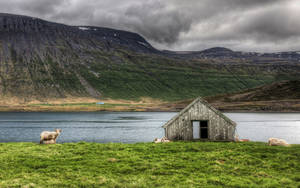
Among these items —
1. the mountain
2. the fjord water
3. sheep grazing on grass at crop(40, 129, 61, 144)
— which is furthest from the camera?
the mountain

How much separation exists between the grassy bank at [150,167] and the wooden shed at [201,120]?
5.82 metres

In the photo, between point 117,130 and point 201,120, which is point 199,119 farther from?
point 117,130

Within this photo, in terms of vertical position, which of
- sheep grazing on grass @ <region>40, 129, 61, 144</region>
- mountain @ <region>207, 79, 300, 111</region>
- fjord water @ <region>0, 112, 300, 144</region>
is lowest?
fjord water @ <region>0, 112, 300, 144</region>

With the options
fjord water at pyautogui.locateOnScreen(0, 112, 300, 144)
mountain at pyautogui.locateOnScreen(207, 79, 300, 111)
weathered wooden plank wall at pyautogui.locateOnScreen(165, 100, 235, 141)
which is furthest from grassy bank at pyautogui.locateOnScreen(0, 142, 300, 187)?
mountain at pyautogui.locateOnScreen(207, 79, 300, 111)

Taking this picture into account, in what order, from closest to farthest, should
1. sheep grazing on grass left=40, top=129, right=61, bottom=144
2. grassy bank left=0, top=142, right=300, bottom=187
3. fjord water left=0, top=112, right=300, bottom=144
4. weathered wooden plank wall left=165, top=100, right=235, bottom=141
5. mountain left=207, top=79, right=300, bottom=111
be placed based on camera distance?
grassy bank left=0, top=142, right=300, bottom=187 < sheep grazing on grass left=40, top=129, right=61, bottom=144 < weathered wooden plank wall left=165, top=100, right=235, bottom=141 < fjord water left=0, top=112, right=300, bottom=144 < mountain left=207, top=79, right=300, bottom=111

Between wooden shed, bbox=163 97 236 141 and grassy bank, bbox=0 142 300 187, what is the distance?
5.82 metres

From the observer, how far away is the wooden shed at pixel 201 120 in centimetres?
3005

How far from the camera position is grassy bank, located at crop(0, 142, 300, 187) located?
14969 millimetres

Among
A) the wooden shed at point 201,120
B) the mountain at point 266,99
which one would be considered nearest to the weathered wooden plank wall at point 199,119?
the wooden shed at point 201,120

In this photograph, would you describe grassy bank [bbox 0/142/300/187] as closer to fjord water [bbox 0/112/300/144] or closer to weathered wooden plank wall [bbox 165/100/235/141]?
weathered wooden plank wall [bbox 165/100/235/141]

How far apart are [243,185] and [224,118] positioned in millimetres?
16204

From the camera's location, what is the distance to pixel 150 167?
58.6 ft

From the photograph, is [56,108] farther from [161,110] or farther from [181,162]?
[181,162]

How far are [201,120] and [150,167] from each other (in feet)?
45.3
